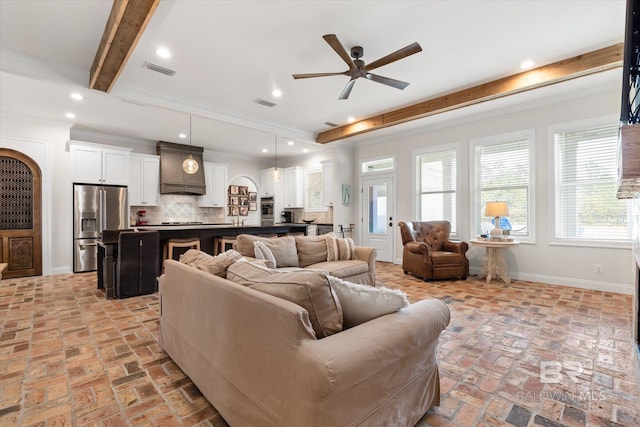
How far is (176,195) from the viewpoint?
7.49 metres

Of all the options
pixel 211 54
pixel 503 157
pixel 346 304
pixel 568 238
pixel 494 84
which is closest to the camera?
pixel 346 304

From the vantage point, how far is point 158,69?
11.9ft

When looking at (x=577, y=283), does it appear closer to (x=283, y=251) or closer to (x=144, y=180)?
(x=283, y=251)

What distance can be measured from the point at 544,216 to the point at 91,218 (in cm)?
785

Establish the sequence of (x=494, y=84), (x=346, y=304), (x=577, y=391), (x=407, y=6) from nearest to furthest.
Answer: (x=346, y=304) → (x=577, y=391) → (x=407, y=6) → (x=494, y=84)

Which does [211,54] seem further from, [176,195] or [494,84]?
[176,195]

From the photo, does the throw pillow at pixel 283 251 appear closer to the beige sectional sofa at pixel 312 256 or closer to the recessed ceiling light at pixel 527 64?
the beige sectional sofa at pixel 312 256

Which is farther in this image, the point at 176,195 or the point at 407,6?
the point at 176,195

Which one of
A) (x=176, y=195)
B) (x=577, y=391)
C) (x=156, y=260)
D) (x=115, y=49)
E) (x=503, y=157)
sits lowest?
(x=577, y=391)

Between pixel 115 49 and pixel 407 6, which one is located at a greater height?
pixel 407 6

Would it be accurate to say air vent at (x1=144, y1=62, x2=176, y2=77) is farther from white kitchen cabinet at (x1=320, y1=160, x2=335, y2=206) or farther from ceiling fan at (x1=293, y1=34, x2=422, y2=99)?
white kitchen cabinet at (x1=320, y1=160, x2=335, y2=206)

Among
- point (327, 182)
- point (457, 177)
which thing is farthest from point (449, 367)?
point (327, 182)

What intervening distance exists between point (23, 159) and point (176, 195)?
9.26 ft

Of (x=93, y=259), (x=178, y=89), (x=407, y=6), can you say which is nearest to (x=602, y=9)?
(x=407, y=6)
